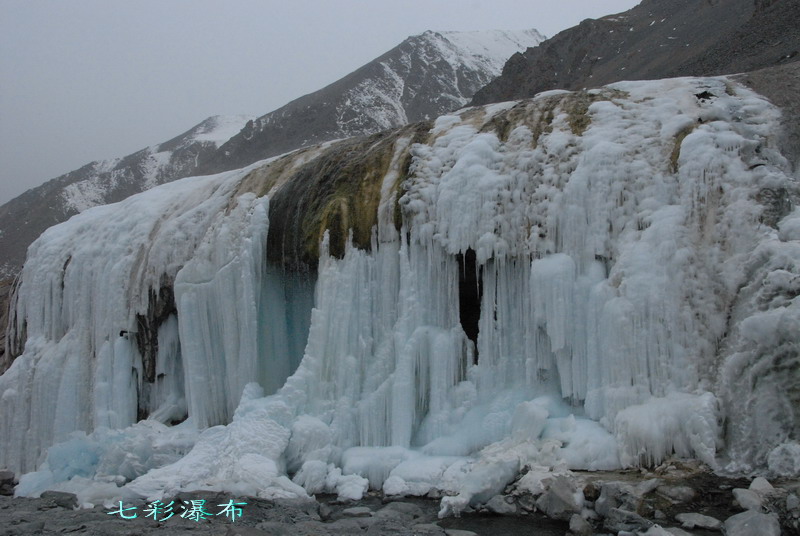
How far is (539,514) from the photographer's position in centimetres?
690

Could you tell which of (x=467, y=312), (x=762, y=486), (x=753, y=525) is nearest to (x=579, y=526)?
(x=753, y=525)

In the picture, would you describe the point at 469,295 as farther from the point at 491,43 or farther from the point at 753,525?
the point at 491,43

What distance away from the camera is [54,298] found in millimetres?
14461

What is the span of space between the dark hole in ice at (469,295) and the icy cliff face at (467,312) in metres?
0.04

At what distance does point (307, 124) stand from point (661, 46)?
142 feet

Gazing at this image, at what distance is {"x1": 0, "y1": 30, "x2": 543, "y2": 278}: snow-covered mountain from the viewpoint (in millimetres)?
72312

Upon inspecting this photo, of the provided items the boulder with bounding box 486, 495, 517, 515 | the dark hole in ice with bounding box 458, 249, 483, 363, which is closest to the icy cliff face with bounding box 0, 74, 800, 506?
the dark hole in ice with bounding box 458, 249, 483, 363

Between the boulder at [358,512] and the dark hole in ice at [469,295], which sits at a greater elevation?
the dark hole in ice at [469,295]

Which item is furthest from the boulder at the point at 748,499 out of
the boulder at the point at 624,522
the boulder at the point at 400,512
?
the boulder at the point at 400,512

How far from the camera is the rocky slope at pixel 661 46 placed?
2522 cm

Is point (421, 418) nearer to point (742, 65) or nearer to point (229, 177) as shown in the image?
point (229, 177)

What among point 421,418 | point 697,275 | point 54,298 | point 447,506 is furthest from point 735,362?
point 54,298

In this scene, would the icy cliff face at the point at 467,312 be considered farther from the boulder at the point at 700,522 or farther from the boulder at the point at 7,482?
the boulder at the point at 7,482

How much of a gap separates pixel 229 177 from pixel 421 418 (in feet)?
23.5
